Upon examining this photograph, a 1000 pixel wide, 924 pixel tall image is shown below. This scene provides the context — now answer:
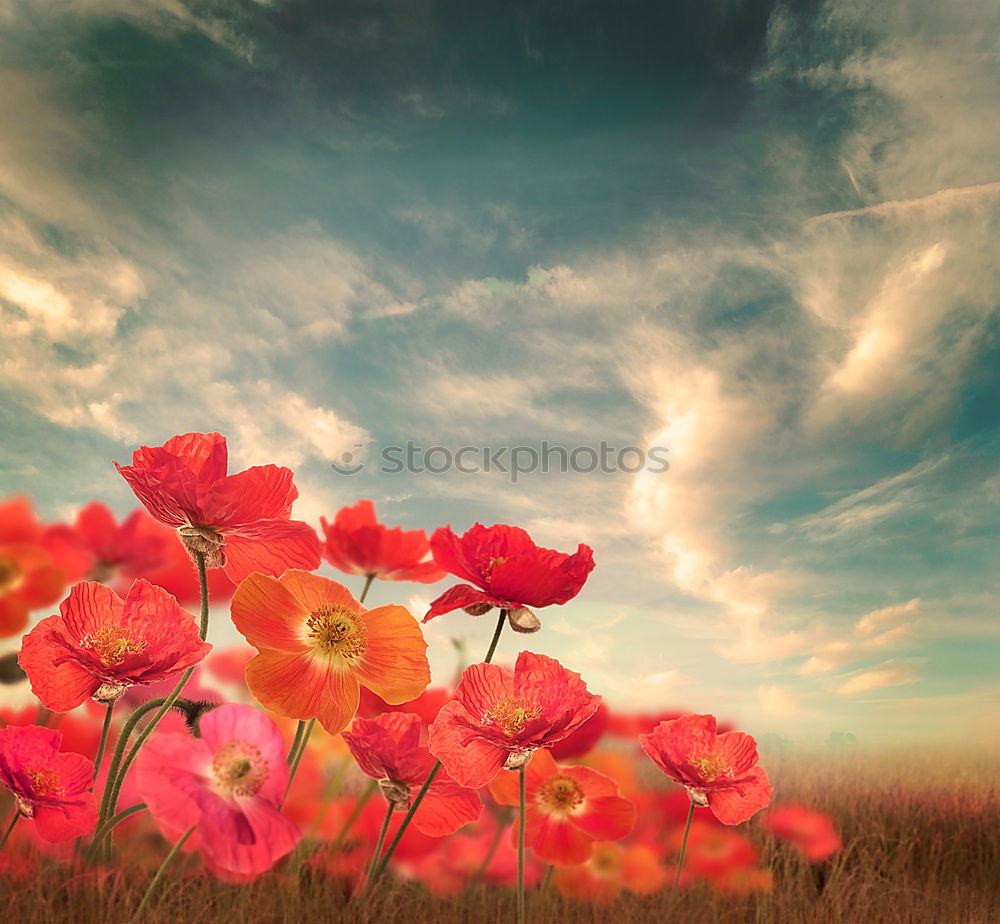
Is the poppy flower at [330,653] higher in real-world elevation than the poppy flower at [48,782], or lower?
higher

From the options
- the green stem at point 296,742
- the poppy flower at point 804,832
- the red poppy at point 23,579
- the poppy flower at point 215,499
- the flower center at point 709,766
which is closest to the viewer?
the poppy flower at point 215,499

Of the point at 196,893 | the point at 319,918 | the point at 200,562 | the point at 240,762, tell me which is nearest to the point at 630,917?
the point at 319,918

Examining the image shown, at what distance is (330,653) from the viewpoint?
1.15 meters

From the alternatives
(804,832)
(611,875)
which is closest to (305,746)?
(611,875)

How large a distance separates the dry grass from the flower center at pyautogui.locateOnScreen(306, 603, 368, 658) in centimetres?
40

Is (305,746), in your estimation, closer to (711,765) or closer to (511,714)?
(511,714)

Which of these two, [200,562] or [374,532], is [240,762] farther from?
[374,532]

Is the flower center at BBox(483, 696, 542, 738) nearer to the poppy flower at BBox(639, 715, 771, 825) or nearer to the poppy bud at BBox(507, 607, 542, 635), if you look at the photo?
the poppy bud at BBox(507, 607, 542, 635)

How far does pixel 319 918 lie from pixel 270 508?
0.66 m

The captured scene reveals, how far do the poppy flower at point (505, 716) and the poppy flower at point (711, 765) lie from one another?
1.11 ft

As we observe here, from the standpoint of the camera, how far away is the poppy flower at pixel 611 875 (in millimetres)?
1661

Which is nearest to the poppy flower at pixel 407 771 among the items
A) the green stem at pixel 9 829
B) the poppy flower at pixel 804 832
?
the green stem at pixel 9 829

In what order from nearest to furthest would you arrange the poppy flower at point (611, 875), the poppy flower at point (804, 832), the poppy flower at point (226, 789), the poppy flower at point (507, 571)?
the poppy flower at point (226, 789)
the poppy flower at point (507, 571)
the poppy flower at point (611, 875)
the poppy flower at point (804, 832)

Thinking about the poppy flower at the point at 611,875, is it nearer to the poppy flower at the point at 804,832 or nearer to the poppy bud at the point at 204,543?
the poppy flower at the point at 804,832
